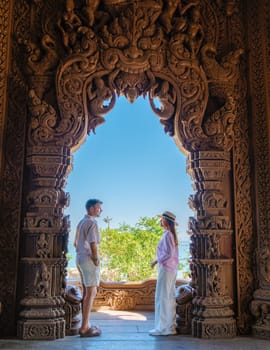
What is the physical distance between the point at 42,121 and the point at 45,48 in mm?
893

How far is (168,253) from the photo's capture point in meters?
4.23

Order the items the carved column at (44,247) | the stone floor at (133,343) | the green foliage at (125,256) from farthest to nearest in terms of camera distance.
Answer: 1. the green foliage at (125,256)
2. the carved column at (44,247)
3. the stone floor at (133,343)

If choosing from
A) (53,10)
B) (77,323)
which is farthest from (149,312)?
(53,10)

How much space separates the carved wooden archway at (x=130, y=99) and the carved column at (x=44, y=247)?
0.4 inches

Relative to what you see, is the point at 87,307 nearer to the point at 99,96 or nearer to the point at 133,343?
the point at 133,343

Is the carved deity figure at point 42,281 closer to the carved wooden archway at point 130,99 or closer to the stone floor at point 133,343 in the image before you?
the carved wooden archway at point 130,99

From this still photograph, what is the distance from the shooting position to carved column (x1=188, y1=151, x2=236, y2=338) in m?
3.99

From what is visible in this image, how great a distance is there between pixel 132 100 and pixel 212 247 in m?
1.93

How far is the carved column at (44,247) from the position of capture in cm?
387

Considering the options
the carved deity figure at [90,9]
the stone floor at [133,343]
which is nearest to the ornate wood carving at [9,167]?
the stone floor at [133,343]

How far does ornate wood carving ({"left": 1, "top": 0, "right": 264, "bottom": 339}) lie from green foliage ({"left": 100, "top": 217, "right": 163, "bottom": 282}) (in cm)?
334

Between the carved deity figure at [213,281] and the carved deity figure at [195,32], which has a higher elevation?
the carved deity figure at [195,32]

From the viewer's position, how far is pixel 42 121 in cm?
415

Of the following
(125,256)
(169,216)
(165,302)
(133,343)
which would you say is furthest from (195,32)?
(125,256)
